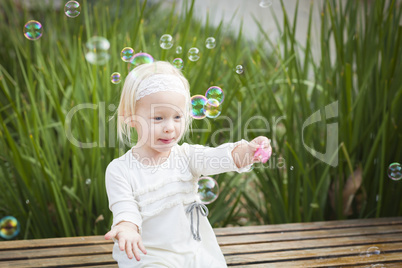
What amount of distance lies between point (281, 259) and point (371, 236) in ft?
1.52

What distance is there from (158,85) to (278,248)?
0.82 m

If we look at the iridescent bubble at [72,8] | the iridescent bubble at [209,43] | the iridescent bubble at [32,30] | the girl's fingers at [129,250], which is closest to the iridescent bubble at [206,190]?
the girl's fingers at [129,250]

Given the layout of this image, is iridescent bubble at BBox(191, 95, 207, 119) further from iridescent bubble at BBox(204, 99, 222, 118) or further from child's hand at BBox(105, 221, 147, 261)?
child's hand at BBox(105, 221, 147, 261)

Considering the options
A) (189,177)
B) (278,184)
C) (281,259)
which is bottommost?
(281,259)

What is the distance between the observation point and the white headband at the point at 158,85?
1475mm

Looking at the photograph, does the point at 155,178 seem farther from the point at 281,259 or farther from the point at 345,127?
the point at 345,127

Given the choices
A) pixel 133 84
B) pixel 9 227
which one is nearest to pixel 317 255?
pixel 133 84

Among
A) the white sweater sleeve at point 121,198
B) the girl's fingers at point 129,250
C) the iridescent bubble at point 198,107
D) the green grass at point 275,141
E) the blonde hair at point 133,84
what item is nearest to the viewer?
the girl's fingers at point 129,250

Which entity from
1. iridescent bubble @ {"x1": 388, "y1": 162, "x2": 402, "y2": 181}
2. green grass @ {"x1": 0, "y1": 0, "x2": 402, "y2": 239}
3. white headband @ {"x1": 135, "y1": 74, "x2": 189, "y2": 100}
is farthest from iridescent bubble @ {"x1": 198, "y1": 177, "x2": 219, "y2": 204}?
iridescent bubble @ {"x1": 388, "y1": 162, "x2": 402, "y2": 181}

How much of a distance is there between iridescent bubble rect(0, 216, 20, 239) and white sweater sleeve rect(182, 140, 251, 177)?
2.83 feet

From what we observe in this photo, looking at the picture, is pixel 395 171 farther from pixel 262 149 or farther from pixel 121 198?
pixel 121 198

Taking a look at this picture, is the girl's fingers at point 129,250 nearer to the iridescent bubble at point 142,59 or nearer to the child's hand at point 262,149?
the child's hand at point 262,149

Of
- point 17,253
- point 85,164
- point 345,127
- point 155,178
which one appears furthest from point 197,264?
point 345,127

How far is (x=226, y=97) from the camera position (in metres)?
2.27
